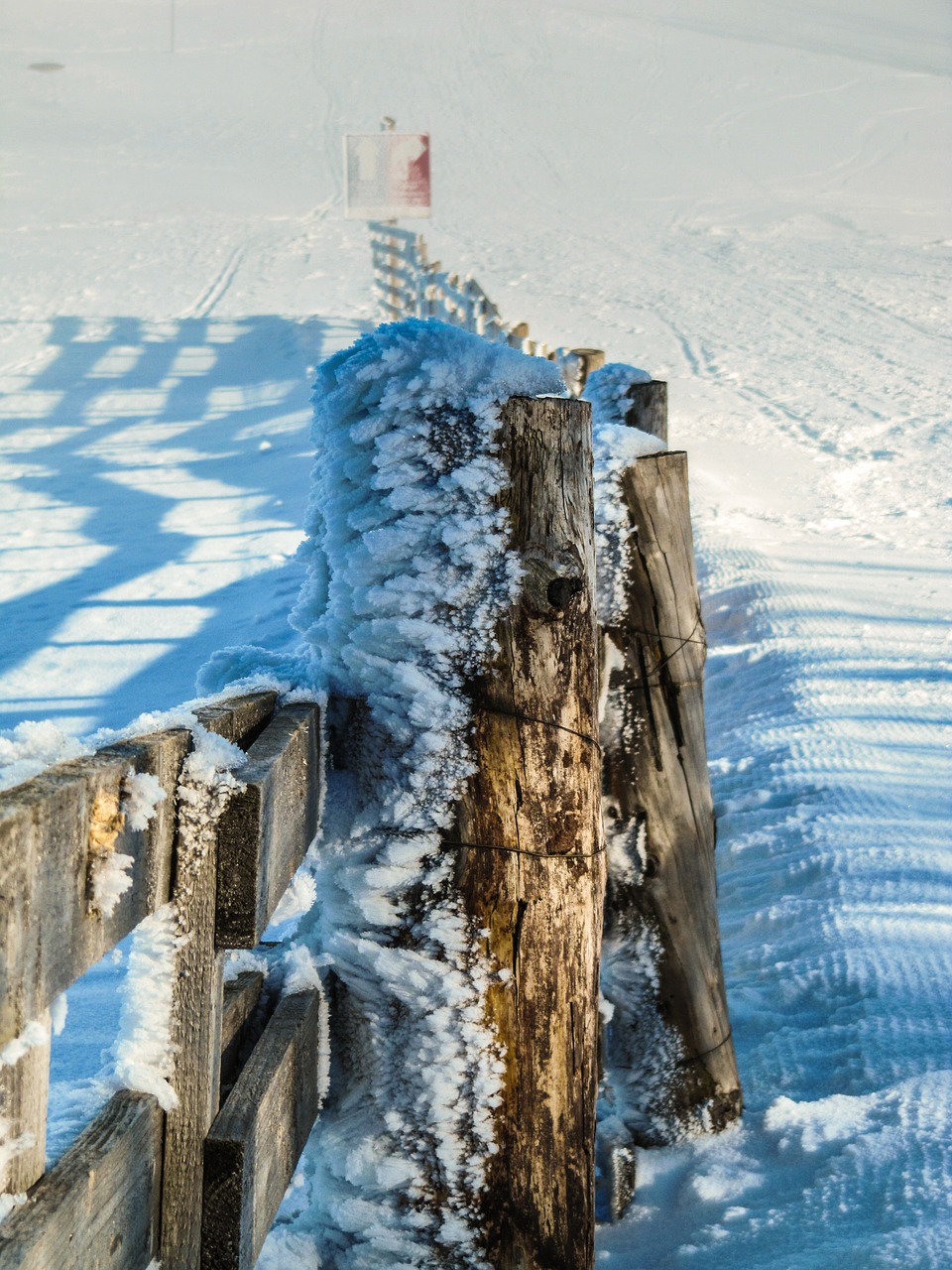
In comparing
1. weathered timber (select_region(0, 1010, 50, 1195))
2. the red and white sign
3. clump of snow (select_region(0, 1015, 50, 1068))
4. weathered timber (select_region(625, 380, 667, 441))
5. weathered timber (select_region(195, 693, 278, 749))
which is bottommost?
weathered timber (select_region(0, 1010, 50, 1195))

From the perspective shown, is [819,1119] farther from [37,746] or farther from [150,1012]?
[37,746]

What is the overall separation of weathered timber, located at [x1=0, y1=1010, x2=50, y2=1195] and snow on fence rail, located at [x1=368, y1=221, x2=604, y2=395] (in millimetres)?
5194

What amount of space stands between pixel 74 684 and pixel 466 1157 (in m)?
4.93

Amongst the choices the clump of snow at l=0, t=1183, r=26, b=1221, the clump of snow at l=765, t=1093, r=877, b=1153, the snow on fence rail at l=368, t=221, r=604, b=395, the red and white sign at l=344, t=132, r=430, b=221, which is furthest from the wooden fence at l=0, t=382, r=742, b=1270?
the red and white sign at l=344, t=132, r=430, b=221

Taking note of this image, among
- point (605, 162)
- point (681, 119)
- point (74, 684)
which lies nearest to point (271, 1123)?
point (74, 684)

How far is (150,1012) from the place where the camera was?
0.98 meters

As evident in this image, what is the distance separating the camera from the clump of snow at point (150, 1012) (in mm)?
963

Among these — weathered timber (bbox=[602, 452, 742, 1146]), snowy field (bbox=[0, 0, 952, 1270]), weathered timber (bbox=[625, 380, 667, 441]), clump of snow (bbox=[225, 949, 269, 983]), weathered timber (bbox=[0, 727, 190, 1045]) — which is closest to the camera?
weathered timber (bbox=[0, 727, 190, 1045])

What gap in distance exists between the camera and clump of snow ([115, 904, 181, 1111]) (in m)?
0.96

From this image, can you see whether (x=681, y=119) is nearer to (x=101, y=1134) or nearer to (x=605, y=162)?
(x=605, y=162)

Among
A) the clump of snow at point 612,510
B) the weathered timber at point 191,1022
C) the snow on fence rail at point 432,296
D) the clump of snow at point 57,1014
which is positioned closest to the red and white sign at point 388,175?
the snow on fence rail at point 432,296

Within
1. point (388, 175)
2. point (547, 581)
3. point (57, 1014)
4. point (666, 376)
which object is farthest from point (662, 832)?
point (388, 175)

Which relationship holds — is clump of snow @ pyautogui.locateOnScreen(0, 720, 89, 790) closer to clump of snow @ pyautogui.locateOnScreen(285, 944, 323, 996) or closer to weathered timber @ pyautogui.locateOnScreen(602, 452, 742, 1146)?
clump of snow @ pyautogui.locateOnScreen(285, 944, 323, 996)

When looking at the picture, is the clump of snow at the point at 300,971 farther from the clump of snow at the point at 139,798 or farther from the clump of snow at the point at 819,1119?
the clump of snow at the point at 819,1119
